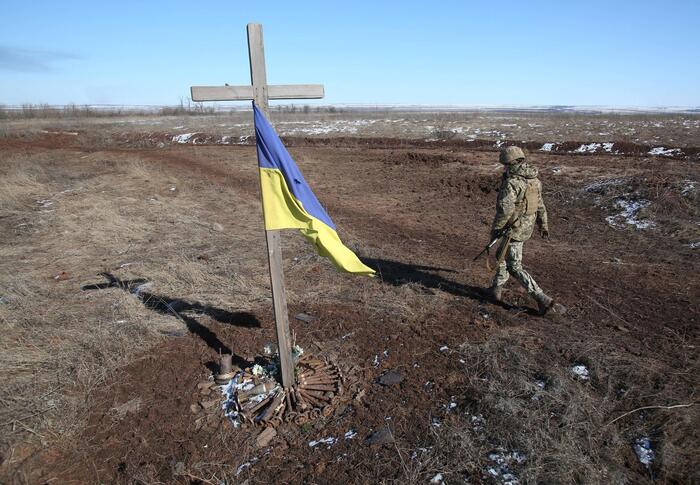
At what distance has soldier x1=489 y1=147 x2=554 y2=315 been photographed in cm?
494

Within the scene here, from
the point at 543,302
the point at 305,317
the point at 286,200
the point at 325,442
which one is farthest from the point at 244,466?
the point at 543,302

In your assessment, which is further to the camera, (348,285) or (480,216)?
(480,216)

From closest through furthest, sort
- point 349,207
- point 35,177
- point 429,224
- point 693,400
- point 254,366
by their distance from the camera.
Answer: point 693,400, point 254,366, point 429,224, point 349,207, point 35,177

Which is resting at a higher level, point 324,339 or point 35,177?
point 35,177

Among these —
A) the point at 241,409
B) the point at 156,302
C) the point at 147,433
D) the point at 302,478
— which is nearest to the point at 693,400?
the point at 302,478

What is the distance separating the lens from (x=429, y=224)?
955 centimetres

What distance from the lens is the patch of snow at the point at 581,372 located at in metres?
3.80

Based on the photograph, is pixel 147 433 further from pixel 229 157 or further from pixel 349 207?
pixel 229 157

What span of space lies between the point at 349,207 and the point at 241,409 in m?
8.02

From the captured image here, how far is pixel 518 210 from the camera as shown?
504 cm

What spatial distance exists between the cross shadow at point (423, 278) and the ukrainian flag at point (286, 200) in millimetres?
2731

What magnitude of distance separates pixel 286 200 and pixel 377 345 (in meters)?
2.05

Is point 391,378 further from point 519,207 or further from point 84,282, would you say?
point 84,282

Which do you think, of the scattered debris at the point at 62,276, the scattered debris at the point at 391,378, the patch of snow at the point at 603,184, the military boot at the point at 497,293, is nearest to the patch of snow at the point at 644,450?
the scattered debris at the point at 391,378
